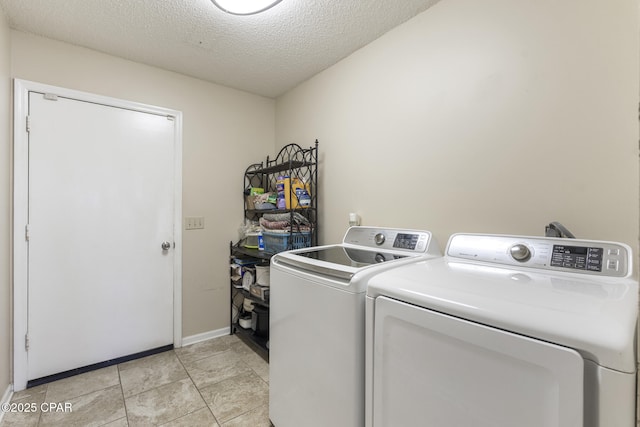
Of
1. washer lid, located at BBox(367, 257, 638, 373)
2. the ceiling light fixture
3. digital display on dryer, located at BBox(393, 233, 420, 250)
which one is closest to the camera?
washer lid, located at BBox(367, 257, 638, 373)

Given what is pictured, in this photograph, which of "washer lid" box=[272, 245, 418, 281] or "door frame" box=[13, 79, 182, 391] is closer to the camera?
"washer lid" box=[272, 245, 418, 281]

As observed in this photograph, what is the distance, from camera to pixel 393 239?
1.65 metres

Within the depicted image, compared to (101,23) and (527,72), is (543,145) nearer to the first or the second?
(527,72)

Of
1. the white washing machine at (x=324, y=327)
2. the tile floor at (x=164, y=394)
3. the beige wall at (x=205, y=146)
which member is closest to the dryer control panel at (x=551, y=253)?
the white washing machine at (x=324, y=327)

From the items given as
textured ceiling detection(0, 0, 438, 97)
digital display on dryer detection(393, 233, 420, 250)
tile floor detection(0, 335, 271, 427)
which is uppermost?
textured ceiling detection(0, 0, 438, 97)

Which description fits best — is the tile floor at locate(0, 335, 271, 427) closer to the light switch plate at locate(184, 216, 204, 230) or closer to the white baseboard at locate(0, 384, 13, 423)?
the white baseboard at locate(0, 384, 13, 423)

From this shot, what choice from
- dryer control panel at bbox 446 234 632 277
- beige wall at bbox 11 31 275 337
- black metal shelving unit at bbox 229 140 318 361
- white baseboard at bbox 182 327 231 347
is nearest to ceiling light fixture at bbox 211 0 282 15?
black metal shelving unit at bbox 229 140 318 361

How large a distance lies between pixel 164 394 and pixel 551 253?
223cm

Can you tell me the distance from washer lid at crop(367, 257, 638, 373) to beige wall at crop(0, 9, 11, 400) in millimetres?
2201

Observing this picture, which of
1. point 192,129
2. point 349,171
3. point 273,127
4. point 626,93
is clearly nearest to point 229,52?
point 192,129

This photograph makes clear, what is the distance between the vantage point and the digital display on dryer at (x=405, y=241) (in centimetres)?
154

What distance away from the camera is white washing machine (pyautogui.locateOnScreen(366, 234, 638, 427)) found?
22.1 inches

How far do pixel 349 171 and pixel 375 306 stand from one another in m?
1.28

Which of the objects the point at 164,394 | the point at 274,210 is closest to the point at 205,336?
the point at 164,394
